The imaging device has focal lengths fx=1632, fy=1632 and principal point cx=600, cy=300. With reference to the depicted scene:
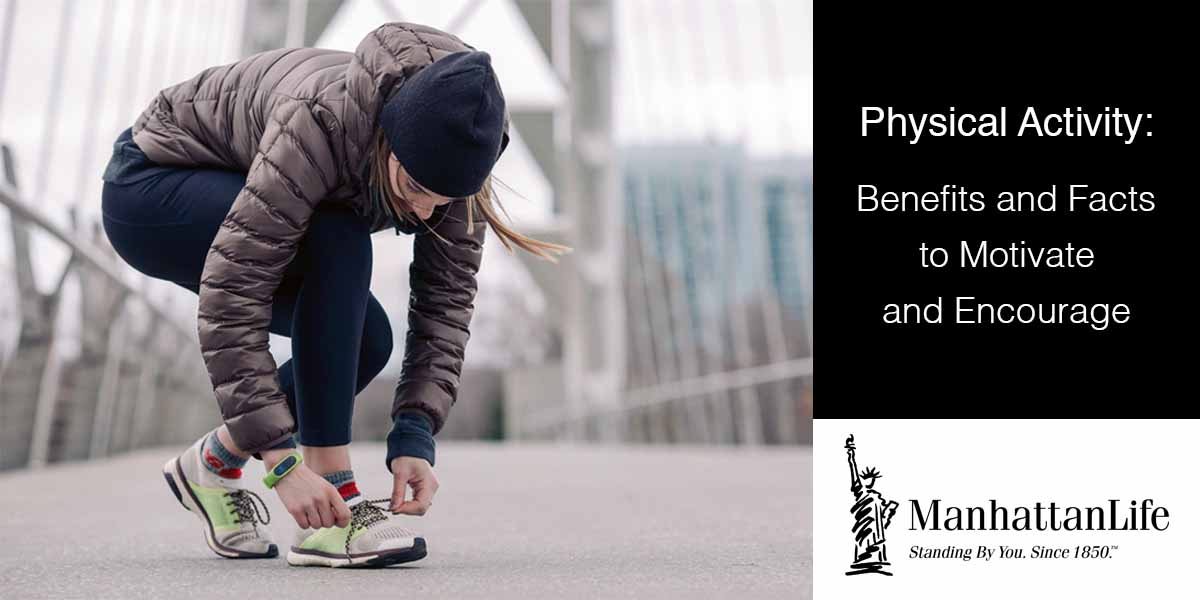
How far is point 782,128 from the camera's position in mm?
12703

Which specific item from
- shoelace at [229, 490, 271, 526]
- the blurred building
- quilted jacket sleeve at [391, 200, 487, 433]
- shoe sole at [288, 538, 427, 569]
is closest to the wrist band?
shoe sole at [288, 538, 427, 569]

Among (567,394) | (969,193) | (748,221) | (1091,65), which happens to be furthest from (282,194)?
(567,394)

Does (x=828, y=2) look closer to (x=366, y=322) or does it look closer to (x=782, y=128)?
(x=366, y=322)

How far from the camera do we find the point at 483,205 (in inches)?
102

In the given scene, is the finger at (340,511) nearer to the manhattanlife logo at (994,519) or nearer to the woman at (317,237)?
the woman at (317,237)

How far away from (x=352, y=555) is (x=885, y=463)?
2.82 feet

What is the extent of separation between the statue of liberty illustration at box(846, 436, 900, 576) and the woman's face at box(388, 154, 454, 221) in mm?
770

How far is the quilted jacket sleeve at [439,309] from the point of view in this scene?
2744mm

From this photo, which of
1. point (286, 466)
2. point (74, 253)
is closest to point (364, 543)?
point (286, 466)

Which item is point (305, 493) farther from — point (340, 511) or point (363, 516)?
point (363, 516)

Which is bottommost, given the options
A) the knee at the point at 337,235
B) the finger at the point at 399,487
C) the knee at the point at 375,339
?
the finger at the point at 399,487

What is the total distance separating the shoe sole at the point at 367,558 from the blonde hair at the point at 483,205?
1.65ft

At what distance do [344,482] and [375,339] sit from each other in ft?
0.90

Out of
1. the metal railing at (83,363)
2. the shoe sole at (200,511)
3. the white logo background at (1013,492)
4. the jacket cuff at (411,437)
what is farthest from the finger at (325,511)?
the metal railing at (83,363)
